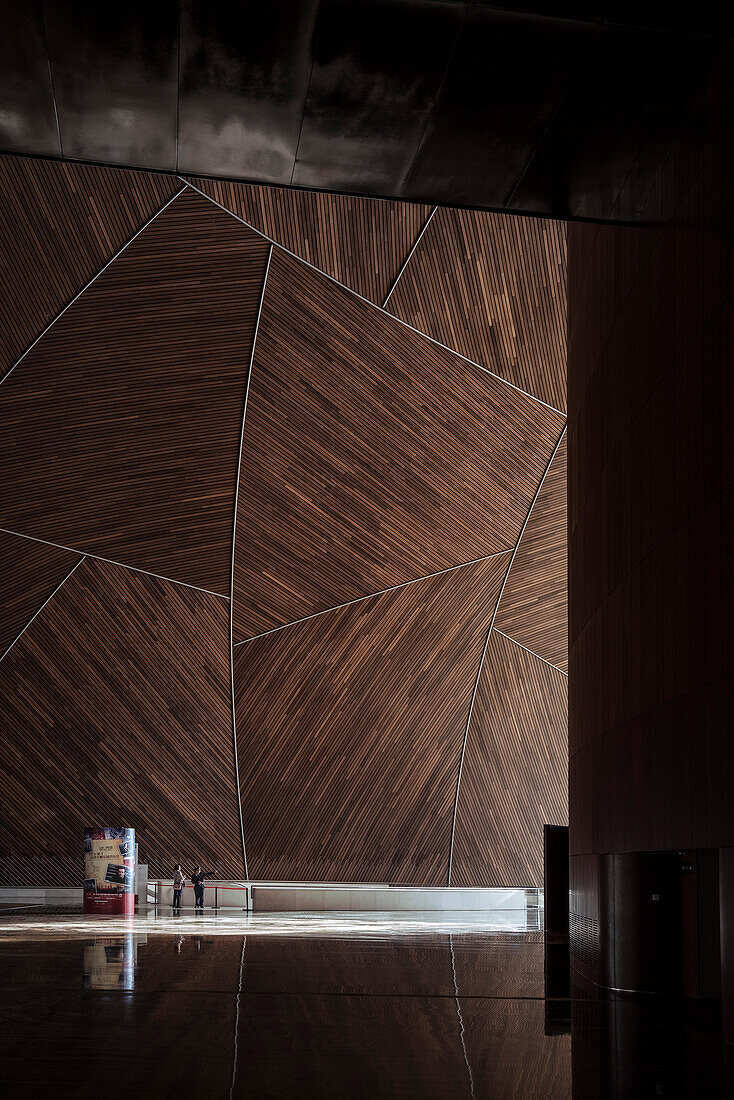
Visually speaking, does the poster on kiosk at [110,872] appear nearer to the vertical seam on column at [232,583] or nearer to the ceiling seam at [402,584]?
the vertical seam on column at [232,583]

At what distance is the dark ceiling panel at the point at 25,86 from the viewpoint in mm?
7223

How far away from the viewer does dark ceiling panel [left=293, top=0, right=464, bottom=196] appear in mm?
7047

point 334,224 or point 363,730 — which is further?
point 363,730

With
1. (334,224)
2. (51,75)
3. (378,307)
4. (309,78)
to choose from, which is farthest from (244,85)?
(378,307)

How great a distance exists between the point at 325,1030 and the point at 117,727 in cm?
2213

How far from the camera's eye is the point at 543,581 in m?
27.9

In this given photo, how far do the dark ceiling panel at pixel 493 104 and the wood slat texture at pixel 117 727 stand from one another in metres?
18.4

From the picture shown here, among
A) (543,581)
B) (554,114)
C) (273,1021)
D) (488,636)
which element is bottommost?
(273,1021)

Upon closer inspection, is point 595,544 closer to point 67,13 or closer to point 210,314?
point 67,13

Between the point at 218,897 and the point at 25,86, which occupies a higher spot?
the point at 25,86

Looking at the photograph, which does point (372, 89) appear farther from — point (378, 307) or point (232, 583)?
point (232, 583)

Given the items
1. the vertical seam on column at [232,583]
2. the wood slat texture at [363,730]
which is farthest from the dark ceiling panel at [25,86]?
the wood slat texture at [363,730]

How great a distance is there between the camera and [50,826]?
27.9 metres

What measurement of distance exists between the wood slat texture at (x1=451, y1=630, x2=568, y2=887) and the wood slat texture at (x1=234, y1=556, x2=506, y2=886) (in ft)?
1.87
